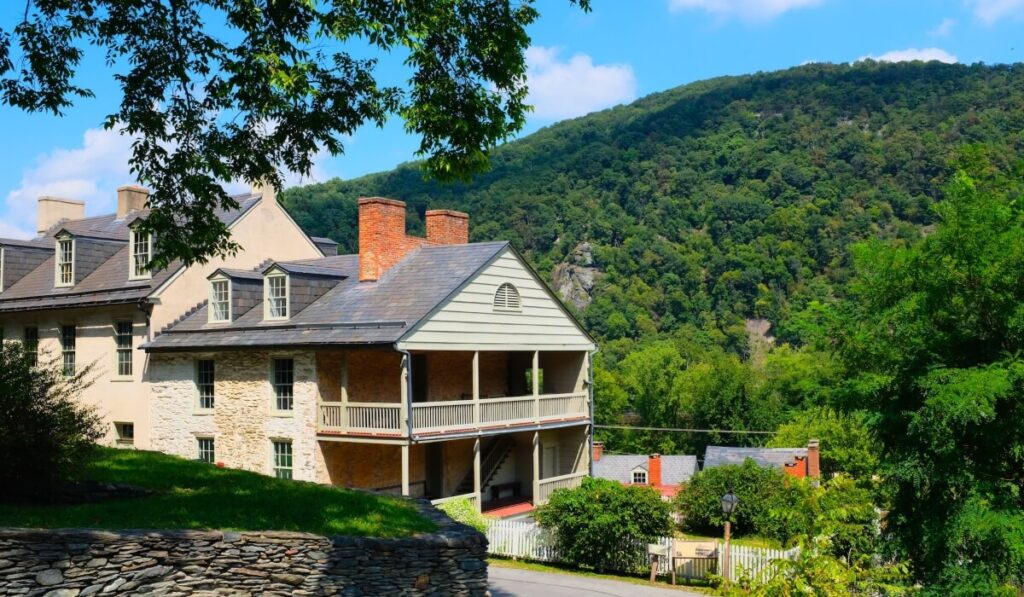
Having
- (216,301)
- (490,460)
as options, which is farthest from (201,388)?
(490,460)

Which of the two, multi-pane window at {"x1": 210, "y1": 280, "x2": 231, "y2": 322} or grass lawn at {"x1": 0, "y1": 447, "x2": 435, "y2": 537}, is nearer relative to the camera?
grass lawn at {"x1": 0, "y1": 447, "x2": 435, "y2": 537}

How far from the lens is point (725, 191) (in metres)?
131

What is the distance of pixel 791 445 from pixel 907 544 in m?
43.0

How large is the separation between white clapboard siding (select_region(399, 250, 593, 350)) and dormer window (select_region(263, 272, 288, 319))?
4.92 meters

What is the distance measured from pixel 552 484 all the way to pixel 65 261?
1759 centimetres

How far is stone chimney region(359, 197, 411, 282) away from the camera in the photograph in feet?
87.2

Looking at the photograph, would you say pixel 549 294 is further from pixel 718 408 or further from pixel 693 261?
pixel 693 261

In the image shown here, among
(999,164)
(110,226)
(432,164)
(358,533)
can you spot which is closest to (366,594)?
(358,533)

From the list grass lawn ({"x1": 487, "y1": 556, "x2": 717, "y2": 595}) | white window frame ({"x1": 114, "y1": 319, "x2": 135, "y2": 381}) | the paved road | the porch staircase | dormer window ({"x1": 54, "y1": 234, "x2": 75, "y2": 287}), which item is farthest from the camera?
dormer window ({"x1": 54, "y1": 234, "x2": 75, "y2": 287})

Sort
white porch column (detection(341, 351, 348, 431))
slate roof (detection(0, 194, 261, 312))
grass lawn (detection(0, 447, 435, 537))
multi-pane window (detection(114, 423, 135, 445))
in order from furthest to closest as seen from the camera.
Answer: multi-pane window (detection(114, 423, 135, 445)), slate roof (detection(0, 194, 261, 312)), white porch column (detection(341, 351, 348, 431)), grass lawn (detection(0, 447, 435, 537))

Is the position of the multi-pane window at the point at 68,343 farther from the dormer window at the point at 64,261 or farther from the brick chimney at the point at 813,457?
the brick chimney at the point at 813,457

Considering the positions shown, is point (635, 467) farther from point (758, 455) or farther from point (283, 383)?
point (283, 383)

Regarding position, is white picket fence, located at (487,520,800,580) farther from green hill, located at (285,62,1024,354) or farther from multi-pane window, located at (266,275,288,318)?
green hill, located at (285,62,1024,354)

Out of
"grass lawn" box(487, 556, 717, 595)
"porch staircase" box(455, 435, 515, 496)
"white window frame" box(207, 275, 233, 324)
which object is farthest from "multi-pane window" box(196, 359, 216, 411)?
"grass lawn" box(487, 556, 717, 595)
